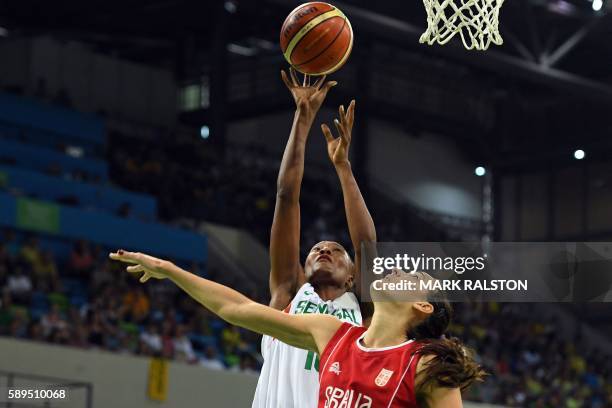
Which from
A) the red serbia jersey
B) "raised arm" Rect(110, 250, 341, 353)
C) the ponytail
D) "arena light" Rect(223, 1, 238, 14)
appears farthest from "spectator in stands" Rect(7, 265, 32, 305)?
the ponytail

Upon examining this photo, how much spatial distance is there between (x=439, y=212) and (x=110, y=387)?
1452cm

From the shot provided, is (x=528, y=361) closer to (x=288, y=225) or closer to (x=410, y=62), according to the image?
(x=410, y=62)

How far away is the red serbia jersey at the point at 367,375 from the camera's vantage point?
3756 mm

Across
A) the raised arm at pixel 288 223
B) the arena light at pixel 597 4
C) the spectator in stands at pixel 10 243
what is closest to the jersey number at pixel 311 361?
the raised arm at pixel 288 223

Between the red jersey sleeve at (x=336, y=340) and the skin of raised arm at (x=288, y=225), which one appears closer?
the red jersey sleeve at (x=336, y=340)

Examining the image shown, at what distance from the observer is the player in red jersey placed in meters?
3.75

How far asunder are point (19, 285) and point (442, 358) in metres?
10.6

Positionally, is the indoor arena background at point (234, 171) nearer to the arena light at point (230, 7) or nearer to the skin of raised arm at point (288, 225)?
the arena light at point (230, 7)

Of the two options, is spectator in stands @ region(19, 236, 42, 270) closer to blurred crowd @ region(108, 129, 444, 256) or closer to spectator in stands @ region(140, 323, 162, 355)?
spectator in stands @ region(140, 323, 162, 355)

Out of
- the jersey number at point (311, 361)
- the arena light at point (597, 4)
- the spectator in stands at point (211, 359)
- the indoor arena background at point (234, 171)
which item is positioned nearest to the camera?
the jersey number at point (311, 361)

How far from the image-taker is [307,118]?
5.30 meters

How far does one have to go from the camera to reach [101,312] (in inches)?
543

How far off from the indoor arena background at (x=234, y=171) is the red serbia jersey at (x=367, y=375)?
831cm

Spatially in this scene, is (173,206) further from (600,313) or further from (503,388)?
(600,313)
